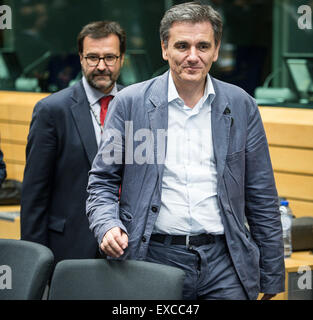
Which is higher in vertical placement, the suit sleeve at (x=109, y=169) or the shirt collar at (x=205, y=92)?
the shirt collar at (x=205, y=92)

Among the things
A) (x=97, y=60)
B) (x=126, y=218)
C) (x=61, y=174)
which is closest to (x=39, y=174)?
(x=61, y=174)

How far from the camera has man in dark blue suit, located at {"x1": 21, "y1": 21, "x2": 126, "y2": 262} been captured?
3.21 m

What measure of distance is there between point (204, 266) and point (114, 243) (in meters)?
0.35

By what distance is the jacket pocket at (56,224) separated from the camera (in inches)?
129

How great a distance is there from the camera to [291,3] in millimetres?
9406

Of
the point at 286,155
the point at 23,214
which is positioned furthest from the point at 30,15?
the point at 23,214

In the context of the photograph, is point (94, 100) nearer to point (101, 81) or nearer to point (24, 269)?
point (101, 81)

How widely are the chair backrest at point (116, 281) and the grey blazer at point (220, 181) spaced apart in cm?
13

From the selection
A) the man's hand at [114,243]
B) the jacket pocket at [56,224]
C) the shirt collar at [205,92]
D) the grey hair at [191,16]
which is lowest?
the jacket pocket at [56,224]

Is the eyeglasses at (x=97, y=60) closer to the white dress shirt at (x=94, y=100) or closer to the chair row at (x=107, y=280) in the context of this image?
the white dress shirt at (x=94, y=100)

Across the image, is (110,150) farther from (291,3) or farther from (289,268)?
(291,3)

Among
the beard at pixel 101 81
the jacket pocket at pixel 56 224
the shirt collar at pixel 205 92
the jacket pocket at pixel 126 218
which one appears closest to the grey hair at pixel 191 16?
the shirt collar at pixel 205 92

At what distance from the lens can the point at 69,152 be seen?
3.22m
